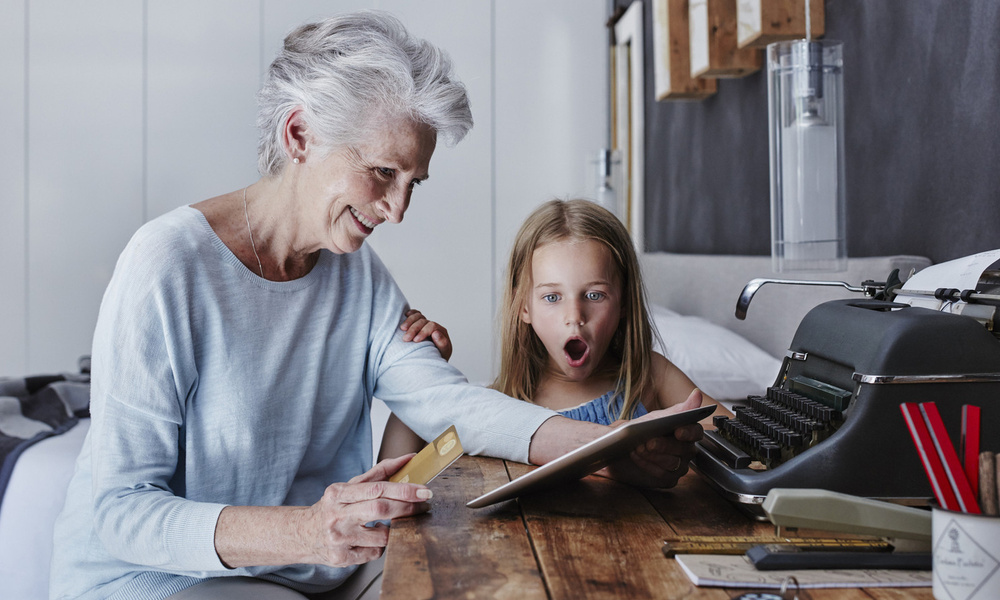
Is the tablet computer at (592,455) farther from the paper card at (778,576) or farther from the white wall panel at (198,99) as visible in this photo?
the white wall panel at (198,99)

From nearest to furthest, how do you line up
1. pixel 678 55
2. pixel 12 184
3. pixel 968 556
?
pixel 968 556 < pixel 678 55 < pixel 12 184

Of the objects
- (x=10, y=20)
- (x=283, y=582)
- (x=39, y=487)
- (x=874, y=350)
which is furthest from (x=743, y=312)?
(x=10, y=20)

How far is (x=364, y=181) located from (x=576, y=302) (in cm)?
46

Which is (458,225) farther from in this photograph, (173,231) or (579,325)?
(173,231)

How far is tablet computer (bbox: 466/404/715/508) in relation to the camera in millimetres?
772

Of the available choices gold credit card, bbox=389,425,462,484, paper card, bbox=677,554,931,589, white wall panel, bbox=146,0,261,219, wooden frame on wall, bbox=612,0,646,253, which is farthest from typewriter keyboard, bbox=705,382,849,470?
white wall panel, bbox=146,0,261,219

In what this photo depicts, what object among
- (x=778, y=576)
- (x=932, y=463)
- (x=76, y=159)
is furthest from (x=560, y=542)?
(x=76, y=159)

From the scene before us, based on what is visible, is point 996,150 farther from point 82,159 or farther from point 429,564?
point 82,159

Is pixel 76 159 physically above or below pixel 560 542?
above

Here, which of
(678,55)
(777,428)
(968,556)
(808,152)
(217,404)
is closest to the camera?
(968,556)

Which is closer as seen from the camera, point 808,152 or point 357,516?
point 357,516

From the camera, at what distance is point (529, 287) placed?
1549mm

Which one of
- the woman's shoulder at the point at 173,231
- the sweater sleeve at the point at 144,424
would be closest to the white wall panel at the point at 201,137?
the woman's shoulder at the point at 173,231

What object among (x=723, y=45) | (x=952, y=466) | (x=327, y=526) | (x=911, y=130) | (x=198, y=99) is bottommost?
(x=327, y=526)
